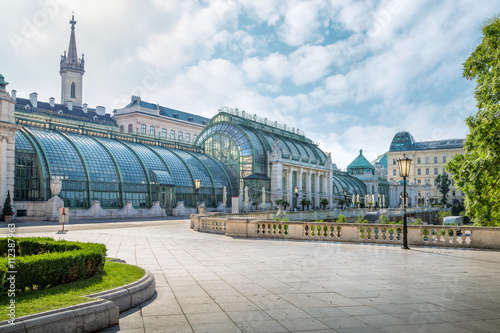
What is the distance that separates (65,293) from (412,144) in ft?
461

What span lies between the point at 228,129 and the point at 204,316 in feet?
227

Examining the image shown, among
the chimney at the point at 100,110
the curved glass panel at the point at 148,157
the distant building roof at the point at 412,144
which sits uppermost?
the chimney at the point at 100,110

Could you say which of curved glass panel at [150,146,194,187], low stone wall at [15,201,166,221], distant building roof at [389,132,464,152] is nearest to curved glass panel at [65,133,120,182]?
low stone wall at [15,201,166,221]

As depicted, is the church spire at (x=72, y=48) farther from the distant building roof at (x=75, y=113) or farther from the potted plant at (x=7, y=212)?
the potted plant at (x=7, y=212)

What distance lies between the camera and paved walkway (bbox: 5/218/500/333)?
7.34 metres

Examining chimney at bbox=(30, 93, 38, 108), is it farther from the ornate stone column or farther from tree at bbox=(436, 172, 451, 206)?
tree at bbox=(436, 172, 451, 206)

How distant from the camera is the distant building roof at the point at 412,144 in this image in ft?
424

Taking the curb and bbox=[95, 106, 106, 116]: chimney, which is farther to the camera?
bbox=[95, 106, 106, 116]: chimney

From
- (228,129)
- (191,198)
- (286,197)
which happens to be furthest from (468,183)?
(228,129)

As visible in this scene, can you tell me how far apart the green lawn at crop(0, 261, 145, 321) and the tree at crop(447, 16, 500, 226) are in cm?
1838

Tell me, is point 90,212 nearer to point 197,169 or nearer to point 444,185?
point 197,169

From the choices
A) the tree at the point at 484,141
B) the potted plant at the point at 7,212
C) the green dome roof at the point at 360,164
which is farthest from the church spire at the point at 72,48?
the tree at the point at 484,141

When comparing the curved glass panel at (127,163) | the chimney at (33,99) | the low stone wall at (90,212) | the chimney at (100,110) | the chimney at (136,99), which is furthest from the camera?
the chimney at (100,110)

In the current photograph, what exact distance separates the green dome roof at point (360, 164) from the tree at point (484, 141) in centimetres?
9220
